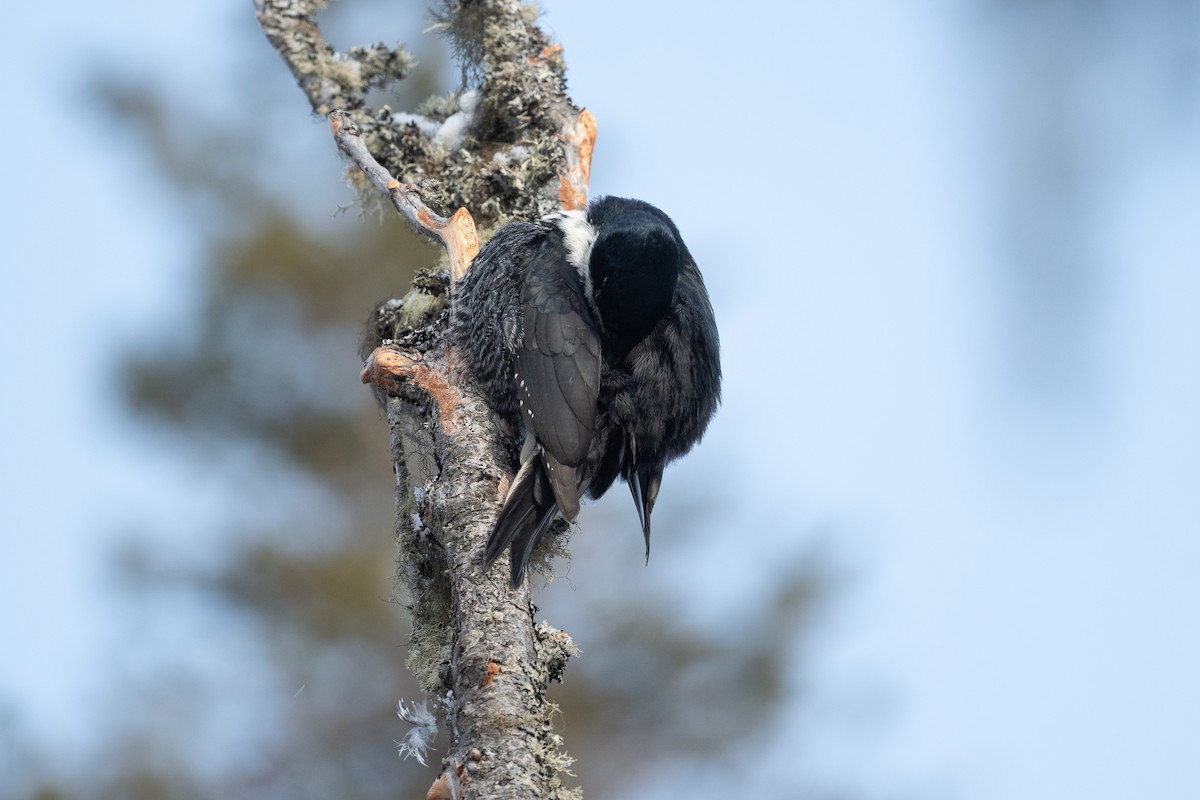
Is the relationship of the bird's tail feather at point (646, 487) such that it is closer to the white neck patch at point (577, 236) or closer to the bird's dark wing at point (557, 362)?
the bird's dark wing at point (557, 362)

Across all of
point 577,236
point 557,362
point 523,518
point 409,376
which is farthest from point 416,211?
point 523,518

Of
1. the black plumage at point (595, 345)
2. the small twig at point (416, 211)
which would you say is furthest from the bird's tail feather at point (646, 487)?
the small twig at point (416, 211)

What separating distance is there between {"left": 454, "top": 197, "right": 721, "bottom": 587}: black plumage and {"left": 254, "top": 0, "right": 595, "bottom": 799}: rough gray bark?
0.38 ft

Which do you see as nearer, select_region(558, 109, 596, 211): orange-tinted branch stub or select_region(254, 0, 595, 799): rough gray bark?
select_region(254, 0, 595, 799): rough gray bark

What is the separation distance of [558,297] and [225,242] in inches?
156

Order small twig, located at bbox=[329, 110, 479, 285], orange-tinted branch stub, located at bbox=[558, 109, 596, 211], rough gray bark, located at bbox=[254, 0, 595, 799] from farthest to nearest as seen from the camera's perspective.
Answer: orange-tinted branch stub, located at bbox=[558, 109, 596, 211], small twig, located at bbox=[329, 110, 479, 285], rough gray bark, located at bbox=[254, 0, 595, 799]

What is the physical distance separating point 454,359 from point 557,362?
267 millimetres

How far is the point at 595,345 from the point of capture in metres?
2.89

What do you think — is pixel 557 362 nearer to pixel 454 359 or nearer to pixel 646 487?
pixel 454 359

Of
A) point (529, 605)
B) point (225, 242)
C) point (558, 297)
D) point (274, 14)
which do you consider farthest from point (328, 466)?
point (529, 605)

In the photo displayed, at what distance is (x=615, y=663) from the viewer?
5676 millimetres

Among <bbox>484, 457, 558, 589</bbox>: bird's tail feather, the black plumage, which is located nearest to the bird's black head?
the black plumage

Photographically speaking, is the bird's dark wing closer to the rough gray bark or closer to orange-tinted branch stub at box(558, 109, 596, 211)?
the rough gray bark

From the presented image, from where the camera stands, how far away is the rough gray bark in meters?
2.15
